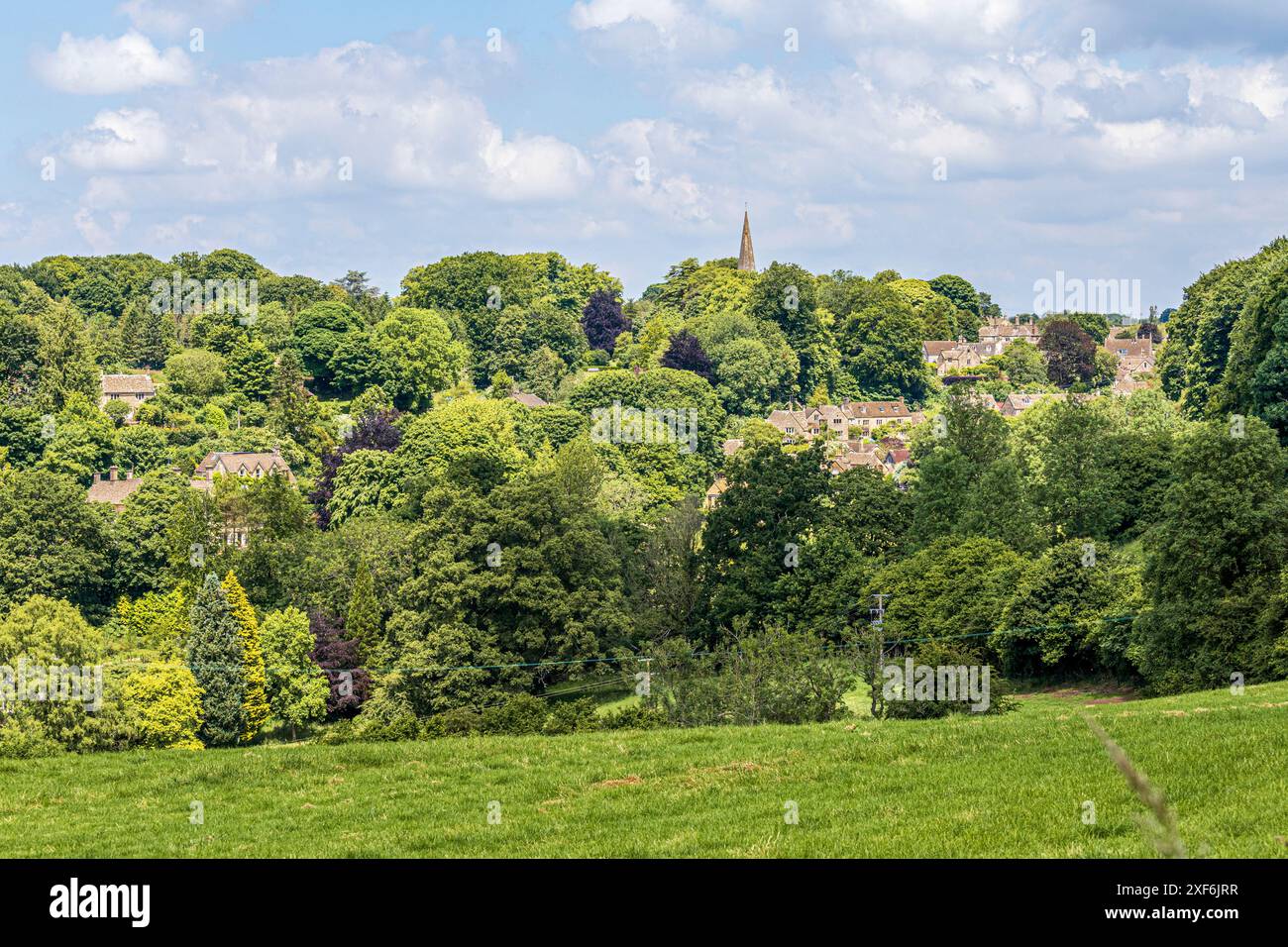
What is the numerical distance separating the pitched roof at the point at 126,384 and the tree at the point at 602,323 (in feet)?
190

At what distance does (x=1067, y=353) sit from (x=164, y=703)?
152306mm

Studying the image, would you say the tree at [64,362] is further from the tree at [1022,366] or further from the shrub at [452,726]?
the shrub at [452,726]

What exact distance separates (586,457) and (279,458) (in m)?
35.2

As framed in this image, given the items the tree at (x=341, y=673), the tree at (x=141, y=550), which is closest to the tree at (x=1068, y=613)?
the tree at (x=341, y=673)

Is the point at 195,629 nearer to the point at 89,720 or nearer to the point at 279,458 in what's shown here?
the point at 89,720

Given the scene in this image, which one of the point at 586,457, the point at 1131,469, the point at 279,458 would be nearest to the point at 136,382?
the point at 279,458

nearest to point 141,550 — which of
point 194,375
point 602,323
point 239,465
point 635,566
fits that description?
point 635,566

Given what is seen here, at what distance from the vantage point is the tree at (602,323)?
602 feet

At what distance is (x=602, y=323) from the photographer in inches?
7254

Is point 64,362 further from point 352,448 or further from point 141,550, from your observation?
point 141,550

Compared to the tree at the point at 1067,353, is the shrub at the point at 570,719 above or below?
below

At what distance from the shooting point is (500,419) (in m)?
118

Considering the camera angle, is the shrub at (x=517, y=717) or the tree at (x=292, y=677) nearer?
the shrub at (x=517, y=717)

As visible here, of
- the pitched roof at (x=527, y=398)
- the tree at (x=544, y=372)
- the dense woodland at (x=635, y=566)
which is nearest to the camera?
the dense woodland at (x=635, y=566)
